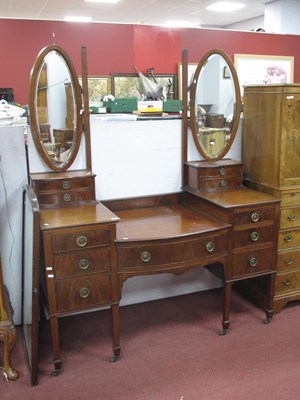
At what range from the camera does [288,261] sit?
269 cm

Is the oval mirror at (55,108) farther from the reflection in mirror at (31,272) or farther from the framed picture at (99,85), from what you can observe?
the framed picture at (99,85)

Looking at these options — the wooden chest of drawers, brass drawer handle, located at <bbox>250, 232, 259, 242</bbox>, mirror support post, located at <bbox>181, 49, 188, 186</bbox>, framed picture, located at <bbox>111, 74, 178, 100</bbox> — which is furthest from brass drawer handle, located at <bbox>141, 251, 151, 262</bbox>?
framed picture, located at <bbox>111, 74, 178, 100</bbox>

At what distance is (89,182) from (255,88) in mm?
→ 1246

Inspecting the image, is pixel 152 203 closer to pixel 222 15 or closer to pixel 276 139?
pixel 276 139

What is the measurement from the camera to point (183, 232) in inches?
88.8

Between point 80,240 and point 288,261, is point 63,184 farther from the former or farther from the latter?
point 288,261

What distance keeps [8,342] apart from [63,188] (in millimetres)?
861

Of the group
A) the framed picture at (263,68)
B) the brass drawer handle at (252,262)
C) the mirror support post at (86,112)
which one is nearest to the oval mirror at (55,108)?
the mirror support post at (86,112)

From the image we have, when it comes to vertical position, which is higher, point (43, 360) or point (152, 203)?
point (152, 203)

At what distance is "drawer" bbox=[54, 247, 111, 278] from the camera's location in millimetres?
2051

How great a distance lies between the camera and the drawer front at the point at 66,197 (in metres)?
2.36

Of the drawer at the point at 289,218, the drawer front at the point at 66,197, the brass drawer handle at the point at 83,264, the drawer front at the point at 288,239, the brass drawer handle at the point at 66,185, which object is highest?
the brass drawer handle at the point at 66,185

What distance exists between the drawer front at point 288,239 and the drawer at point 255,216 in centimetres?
22

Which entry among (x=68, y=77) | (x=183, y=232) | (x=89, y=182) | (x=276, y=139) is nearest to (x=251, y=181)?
(x=276, y=139)
